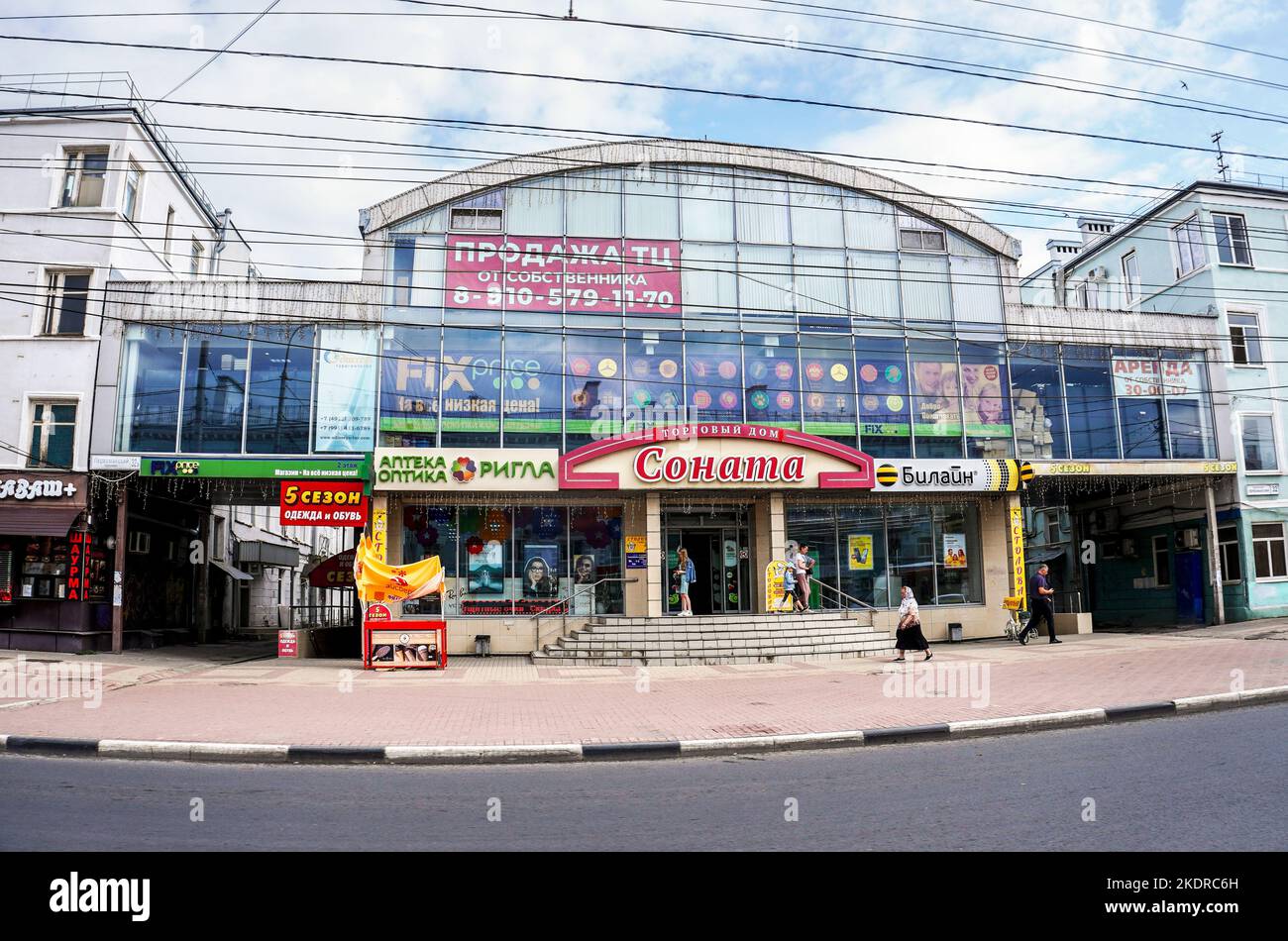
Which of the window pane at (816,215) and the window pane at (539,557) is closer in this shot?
the window pane at (539,557)

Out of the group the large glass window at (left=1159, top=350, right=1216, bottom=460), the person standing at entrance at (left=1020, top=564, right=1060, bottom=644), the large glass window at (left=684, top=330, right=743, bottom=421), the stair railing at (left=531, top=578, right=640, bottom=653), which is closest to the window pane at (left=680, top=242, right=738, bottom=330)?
the large glass window at (left=684, top=330, right=743, bottom=421)

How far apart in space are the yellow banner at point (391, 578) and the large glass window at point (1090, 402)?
692 inches

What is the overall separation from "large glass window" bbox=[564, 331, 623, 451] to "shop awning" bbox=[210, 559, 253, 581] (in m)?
14.9

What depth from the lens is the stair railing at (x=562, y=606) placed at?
21.0m

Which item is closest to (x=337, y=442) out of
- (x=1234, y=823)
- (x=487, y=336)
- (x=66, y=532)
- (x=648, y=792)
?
(x=487, y=336)

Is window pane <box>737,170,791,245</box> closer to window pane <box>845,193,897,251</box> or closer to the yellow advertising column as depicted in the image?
window pane <box>845,193,897,251</box>

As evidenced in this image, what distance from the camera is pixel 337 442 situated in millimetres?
20875

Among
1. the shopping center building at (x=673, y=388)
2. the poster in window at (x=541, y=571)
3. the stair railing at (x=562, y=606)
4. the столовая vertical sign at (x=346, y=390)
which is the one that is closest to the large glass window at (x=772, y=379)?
the shopping center building at (x=673, y=388)

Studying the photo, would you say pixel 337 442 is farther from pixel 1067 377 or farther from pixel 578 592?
pixel 1067 377

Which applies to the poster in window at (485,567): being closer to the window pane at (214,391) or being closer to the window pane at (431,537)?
the window pane at (431,537)

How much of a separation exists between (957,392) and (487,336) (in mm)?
12790

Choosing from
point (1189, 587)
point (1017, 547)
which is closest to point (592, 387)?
point (1017, 547)

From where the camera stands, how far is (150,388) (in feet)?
68.2

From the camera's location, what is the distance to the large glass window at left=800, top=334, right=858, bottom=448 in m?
22.8
